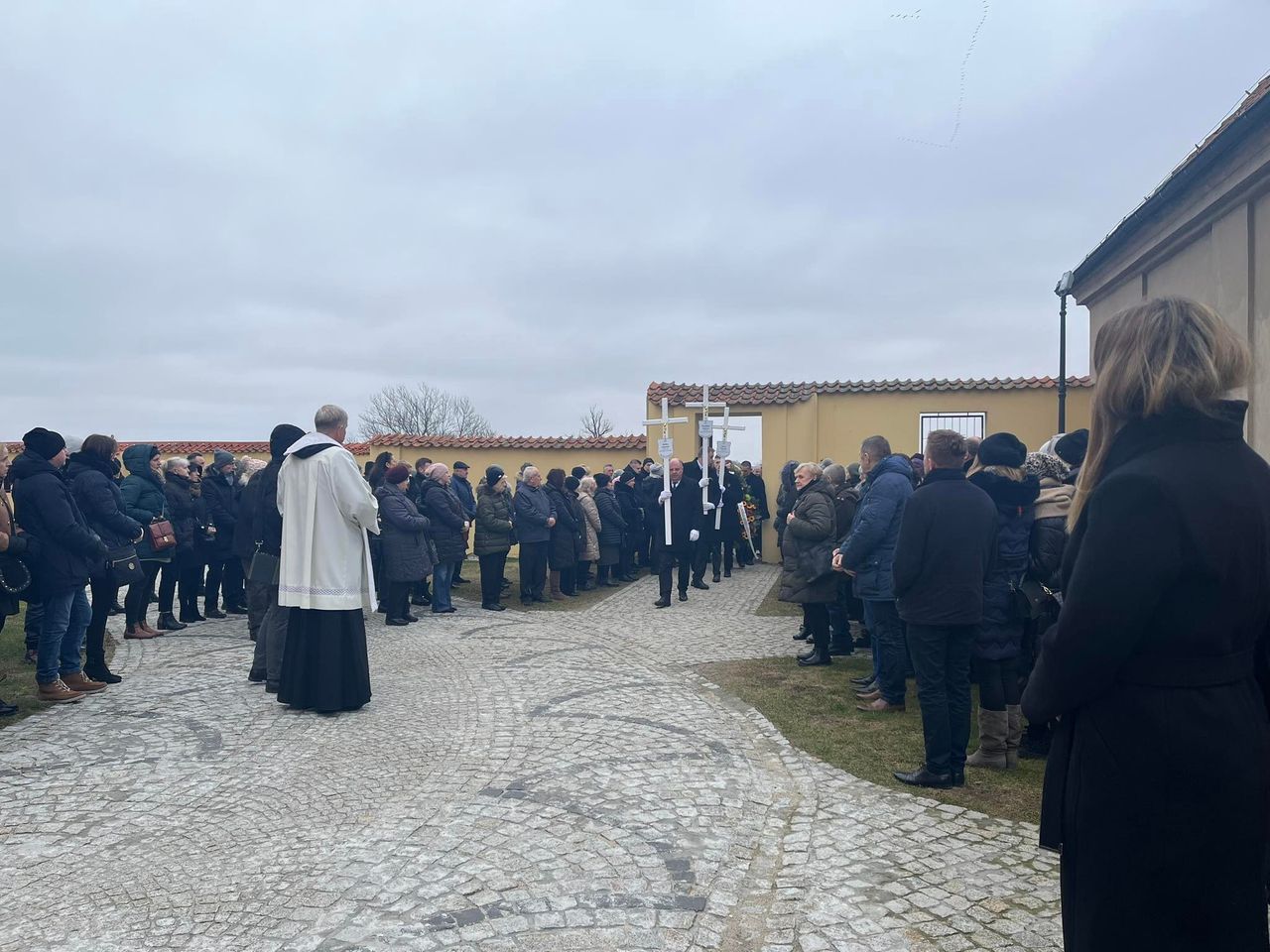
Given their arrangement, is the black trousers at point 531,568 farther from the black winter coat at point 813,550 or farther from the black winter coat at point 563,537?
the black winter coat at point 813,550

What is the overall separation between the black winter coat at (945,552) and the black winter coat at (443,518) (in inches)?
290

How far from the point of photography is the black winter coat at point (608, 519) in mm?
14727

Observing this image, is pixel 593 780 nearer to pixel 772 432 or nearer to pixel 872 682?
pixel 872 682

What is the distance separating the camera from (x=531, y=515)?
12.8 m

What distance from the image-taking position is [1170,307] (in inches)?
83.7

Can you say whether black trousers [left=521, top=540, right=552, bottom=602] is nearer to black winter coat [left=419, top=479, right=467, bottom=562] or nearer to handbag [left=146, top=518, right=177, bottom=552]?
black winter coat [left=419, top=479, right=467, bottom=562]

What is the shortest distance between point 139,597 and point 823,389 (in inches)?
520

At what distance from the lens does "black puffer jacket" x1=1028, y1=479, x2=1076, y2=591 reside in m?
5.07

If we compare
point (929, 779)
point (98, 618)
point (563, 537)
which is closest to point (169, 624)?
point (98, 618)

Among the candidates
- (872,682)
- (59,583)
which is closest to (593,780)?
(872,682)

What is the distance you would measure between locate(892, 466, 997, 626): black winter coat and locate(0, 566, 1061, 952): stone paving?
40.5 inches

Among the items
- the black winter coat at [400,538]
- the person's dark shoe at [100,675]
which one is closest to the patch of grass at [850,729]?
the black winter coat at [400,538]

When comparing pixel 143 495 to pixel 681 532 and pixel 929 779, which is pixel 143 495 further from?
pixel 929 779

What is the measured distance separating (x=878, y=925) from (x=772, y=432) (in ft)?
50.7
